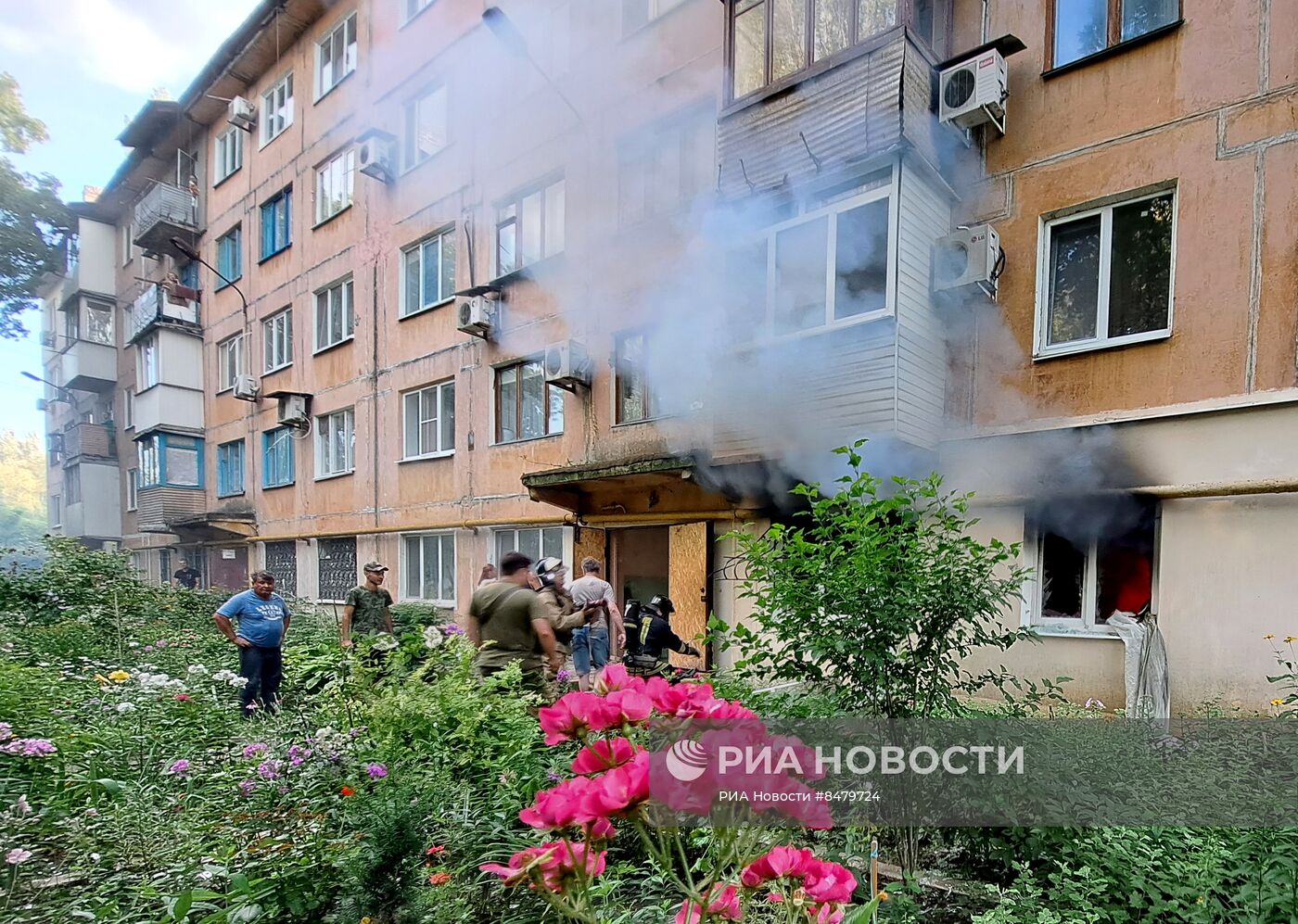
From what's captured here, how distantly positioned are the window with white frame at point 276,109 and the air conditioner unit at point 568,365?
11196mm

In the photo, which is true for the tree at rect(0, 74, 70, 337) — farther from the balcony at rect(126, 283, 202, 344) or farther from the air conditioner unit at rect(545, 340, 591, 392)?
the air conditioner unit at rect(545, 340, 591, 392)

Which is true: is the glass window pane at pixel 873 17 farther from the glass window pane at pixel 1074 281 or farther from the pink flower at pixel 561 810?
the pink flower at pixel 561 810

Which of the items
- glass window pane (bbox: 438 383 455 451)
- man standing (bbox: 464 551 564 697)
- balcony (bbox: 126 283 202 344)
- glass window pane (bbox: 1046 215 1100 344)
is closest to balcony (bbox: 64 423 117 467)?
balcony (bbox: 126 283 202 344)

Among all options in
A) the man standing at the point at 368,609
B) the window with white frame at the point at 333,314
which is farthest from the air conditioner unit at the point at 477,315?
the man standing at the point at 368,609

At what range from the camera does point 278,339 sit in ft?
50.6

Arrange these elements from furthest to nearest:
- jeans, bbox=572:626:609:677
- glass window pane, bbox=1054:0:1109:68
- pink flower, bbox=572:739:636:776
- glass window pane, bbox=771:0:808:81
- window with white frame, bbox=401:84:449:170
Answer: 1. window with white frame, bbox=401:84:449:170
2. jeans, bbox=572:626:609:677
3. glass window pane, bbox=771:0:808:81
4. glass window pane, bbox=1054:0:1109:68
5. pink flower, bbox=572:739:636:776

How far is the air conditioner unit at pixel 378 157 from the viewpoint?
1210cm

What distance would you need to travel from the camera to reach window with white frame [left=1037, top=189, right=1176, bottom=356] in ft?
18.1

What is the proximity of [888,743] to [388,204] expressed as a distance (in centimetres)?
1321

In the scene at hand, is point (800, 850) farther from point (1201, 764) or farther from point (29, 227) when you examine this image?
point (29, 227)

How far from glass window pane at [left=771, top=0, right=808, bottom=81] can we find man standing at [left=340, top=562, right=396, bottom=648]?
6854 mm

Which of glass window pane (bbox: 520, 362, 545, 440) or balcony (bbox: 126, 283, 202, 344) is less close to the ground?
balcony (bbox: 126, 283, 202, 344)

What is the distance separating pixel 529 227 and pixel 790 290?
530cm

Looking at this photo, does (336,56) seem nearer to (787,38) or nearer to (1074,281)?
(787,38)
